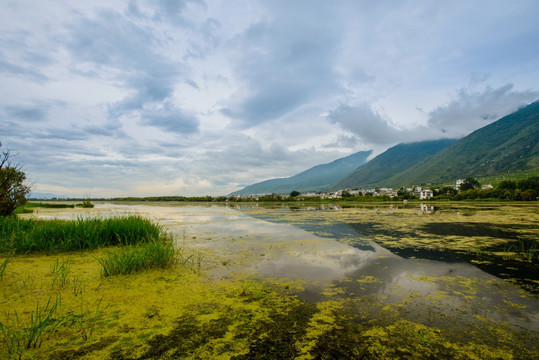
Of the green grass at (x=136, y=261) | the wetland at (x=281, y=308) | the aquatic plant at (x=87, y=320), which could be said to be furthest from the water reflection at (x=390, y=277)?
the aquatic plant at (x=87, y=320)

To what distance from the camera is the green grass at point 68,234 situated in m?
9.13

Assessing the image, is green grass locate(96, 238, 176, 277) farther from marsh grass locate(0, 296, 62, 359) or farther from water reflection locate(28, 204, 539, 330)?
marsh grass locate(0, 296, 62, 359)

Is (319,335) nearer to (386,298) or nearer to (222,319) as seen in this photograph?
(222,319)

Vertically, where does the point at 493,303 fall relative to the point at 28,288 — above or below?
below

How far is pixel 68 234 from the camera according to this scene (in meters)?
9.73

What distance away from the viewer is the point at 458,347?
3.35 meters

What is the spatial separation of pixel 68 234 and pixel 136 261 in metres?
5.05

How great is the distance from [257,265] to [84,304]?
4427 millimetres

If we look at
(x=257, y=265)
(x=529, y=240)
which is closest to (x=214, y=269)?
(x=257, y=265)

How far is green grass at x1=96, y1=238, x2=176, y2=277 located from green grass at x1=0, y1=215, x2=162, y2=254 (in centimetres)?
111

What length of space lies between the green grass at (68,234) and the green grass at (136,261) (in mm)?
1109

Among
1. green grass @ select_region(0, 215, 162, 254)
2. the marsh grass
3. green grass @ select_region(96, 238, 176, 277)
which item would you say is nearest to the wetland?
the marsh grass

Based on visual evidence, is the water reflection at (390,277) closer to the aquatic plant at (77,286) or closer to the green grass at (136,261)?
the green grass at (136,261)

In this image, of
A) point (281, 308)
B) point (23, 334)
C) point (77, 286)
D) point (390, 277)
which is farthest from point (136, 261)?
point (390, 277)
